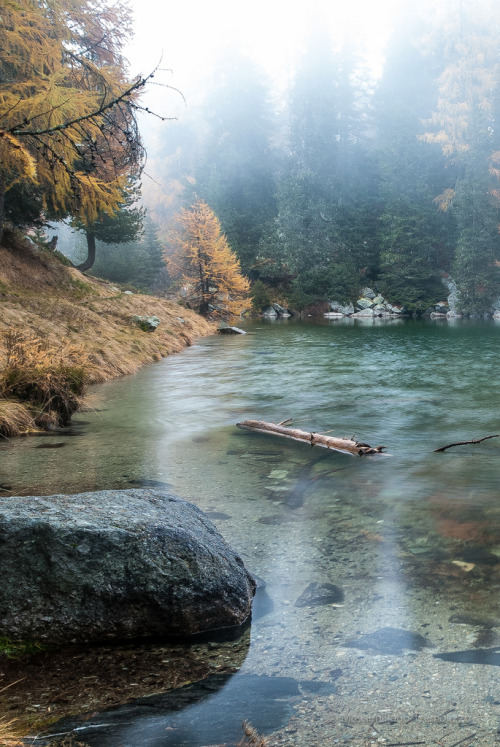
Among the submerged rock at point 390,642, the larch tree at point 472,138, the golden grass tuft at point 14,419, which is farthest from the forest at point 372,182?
the submerged rock at point 390,642

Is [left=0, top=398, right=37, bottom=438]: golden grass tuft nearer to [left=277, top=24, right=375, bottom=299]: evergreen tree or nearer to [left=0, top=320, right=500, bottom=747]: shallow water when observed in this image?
[left=0, top=320, right=500, bottom=747]: shallow water

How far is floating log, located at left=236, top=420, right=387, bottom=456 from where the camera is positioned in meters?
6.23

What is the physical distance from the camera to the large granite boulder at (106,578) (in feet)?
8.95

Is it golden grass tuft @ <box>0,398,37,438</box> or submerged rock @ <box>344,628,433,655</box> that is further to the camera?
golden grass tuft @ <box>0,398,37,438</box>

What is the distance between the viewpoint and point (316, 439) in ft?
21.9

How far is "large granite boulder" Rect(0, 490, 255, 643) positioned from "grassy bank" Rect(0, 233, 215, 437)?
447 cm

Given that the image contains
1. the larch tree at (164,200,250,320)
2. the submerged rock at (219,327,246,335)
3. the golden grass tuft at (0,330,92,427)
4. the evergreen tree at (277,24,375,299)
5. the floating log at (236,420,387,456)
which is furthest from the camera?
the evergreen tree at (277,24,375,299)

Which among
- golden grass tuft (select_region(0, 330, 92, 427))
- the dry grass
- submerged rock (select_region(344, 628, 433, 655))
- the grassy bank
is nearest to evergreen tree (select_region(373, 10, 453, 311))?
the grassy bank

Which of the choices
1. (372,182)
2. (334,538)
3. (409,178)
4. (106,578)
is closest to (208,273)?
(334,538)

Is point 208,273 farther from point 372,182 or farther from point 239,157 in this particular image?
point 239,157

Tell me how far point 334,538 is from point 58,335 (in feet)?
30.9

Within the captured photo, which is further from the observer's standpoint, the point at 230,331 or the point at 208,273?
the point at 208,273

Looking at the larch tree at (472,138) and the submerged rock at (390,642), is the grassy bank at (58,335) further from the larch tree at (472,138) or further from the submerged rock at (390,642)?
the larch tree at (472,138)

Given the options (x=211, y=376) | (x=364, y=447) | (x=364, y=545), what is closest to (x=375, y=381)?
(x=211, y=376)
